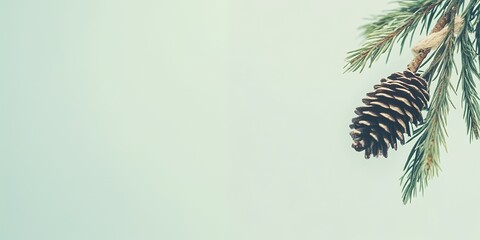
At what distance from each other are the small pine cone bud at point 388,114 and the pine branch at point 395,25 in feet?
0.14

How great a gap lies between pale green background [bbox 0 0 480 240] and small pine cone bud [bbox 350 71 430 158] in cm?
5

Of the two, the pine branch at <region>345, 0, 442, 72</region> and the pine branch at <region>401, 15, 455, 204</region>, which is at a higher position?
the pine branch at <region>345, 0, 442, 72</region>

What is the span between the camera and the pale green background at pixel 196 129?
2.34ft

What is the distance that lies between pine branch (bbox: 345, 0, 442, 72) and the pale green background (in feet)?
0.08

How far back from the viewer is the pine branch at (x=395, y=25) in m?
0.67

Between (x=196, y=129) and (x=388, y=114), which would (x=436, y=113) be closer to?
(x=388, y=114)

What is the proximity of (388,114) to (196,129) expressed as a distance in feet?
0.77

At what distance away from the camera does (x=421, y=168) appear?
69cm

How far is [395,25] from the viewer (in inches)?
26.4

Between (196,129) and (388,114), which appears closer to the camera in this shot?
(388,114)

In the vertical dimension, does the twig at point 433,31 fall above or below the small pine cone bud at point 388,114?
above

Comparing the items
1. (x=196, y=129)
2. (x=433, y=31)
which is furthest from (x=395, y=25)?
(x=196, y=129)

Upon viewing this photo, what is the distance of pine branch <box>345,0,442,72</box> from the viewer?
0.67 metres

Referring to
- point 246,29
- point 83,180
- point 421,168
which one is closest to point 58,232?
point 83,180
